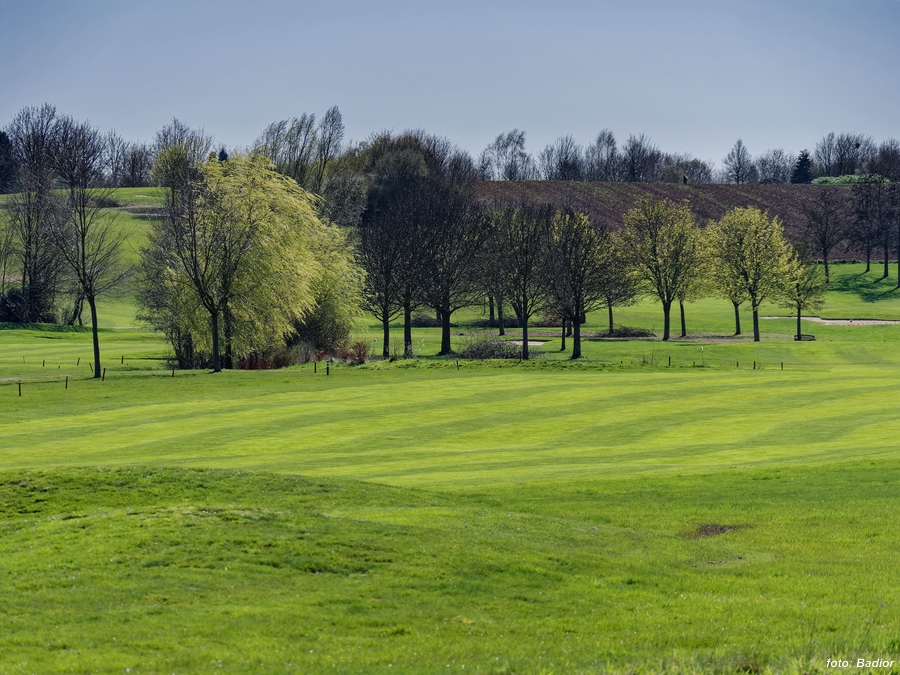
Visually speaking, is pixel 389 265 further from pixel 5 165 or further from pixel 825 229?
pixel 5 165

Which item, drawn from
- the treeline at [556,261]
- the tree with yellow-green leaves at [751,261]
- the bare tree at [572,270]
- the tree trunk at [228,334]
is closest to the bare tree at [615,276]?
the treeline at [556,261]

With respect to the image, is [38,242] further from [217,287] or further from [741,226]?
[741,226]

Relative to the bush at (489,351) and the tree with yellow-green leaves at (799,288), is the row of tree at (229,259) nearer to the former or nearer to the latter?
the bush at (489,351)

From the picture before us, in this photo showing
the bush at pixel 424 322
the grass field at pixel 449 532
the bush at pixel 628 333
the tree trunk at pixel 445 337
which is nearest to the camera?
the grass field at pixel 449 532

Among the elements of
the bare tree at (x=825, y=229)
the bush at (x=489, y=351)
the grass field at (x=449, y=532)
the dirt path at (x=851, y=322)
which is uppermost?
the bare tree at (x=825, y=229)

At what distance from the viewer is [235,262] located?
58.7 meters

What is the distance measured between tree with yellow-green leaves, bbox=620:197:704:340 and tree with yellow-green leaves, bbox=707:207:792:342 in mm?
2385

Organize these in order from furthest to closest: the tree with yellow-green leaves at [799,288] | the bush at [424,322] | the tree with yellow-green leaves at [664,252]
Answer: the bush at [424,322] < the tree with yellow-green leaves at [664,252] < the tree with yellow-green leaves at [799,288]

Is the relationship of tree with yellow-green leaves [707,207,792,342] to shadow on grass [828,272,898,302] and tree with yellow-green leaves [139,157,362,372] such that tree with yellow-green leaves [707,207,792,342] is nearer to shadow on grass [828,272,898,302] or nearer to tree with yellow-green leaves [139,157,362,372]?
shadow on grass [828,272,898,302]

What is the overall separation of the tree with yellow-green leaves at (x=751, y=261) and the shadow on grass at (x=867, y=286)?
35.0 m

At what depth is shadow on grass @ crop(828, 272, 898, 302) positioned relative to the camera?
121312 millimetres

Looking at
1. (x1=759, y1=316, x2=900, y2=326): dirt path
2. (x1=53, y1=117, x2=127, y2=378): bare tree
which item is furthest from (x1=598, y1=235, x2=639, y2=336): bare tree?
(x1=53, y1=117, x2=127, y2=378): bare tree

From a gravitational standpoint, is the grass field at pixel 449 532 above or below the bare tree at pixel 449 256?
below

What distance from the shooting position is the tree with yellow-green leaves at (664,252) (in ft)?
304
